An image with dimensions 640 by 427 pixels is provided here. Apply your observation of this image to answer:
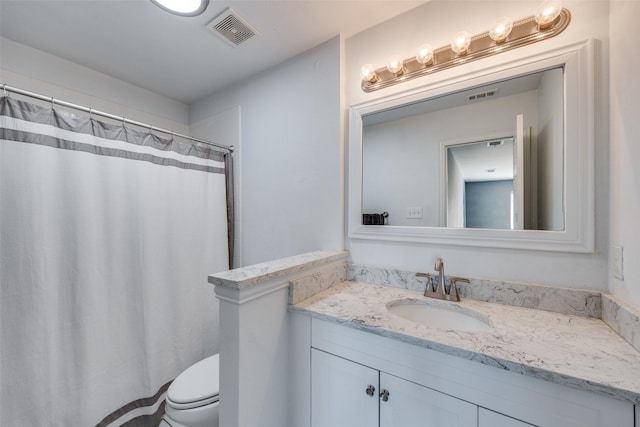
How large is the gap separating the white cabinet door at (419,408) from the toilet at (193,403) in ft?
2.52

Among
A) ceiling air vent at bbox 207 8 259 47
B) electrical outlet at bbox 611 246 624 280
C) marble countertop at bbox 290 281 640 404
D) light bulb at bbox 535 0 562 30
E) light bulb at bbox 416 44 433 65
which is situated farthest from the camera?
ceiling air vent at bbox 207 8 259 47

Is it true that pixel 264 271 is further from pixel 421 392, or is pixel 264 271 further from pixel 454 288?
pixel 454 288

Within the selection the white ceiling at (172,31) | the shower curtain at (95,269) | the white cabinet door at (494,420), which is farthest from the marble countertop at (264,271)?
the white ceiling at (172,31)

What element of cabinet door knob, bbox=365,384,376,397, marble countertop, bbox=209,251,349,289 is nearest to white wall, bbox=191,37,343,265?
marble countertop, bbox=209,251,349,289

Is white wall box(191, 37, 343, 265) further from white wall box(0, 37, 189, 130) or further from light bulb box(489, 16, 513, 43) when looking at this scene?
light bulb box(489, 16, 513, 43)

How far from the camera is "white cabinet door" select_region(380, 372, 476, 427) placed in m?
0.72

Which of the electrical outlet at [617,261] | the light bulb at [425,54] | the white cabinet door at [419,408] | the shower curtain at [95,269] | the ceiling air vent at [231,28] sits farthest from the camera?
the ceiling air vent at [231,28]

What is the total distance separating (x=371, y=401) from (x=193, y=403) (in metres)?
0.83

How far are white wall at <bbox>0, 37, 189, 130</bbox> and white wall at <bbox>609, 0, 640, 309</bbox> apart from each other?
9.08 feet

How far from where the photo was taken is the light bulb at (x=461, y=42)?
1.11 metres

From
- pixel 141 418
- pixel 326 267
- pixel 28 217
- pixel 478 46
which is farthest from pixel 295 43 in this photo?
pixel 141 418

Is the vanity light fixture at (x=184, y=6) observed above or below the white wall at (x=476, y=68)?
above

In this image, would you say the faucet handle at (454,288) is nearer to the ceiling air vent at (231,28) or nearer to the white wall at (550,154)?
the white wall at (550,154)

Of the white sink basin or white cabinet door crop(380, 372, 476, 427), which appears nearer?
white cabinet door crop(380, 372, 476, 427)
